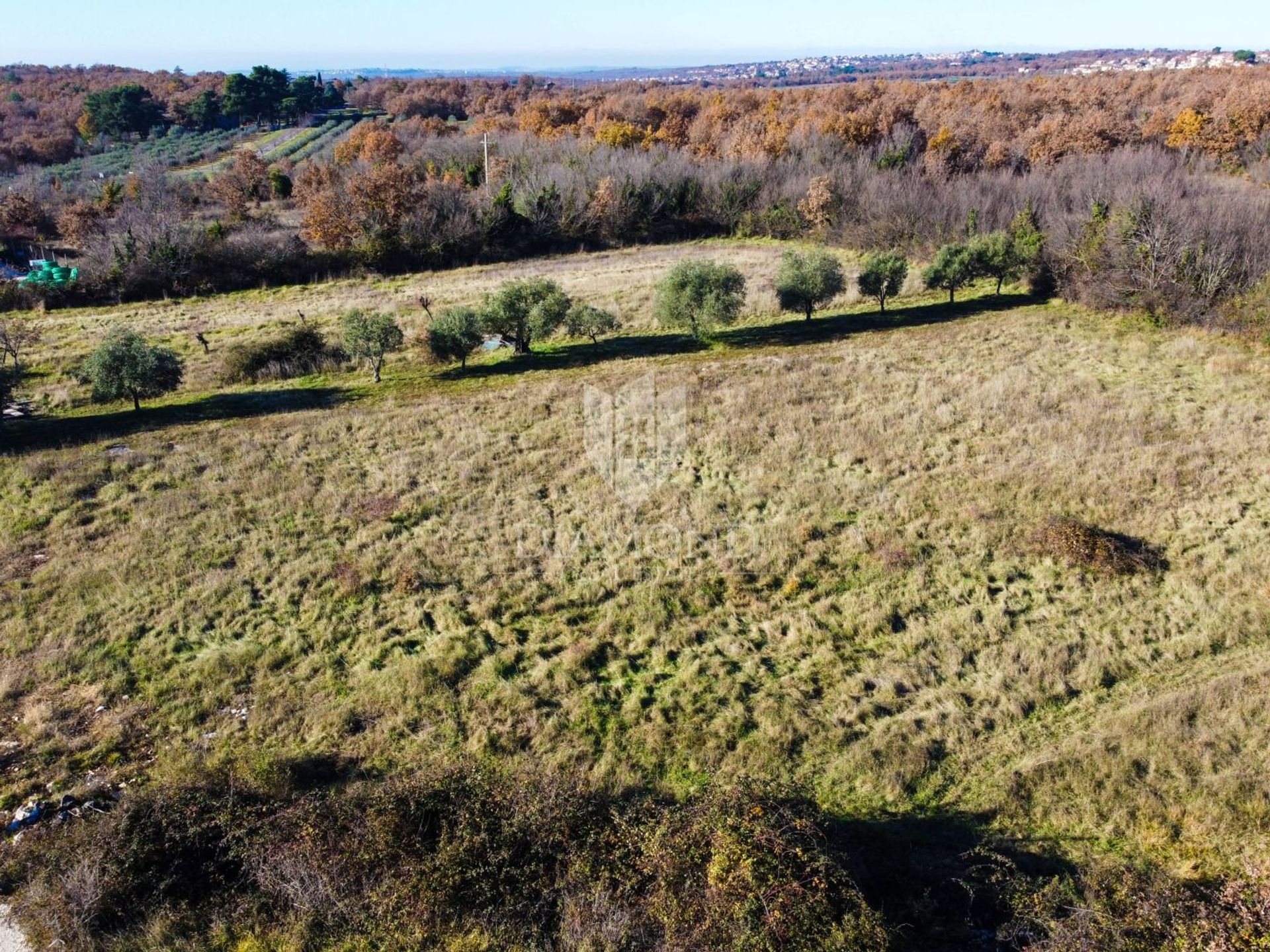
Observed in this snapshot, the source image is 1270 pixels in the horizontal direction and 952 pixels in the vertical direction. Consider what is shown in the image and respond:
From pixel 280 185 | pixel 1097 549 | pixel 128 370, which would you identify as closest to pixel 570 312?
pixel 128 370

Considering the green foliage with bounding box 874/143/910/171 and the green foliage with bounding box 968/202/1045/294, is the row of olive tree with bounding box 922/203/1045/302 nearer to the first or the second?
the green foliage with bounding box 968/202/1045/294

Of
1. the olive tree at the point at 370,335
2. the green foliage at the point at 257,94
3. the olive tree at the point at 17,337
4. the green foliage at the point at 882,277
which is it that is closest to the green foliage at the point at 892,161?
the green foliage at the point at 882,277

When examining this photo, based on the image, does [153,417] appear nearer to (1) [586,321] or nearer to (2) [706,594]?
(1) [586,321]

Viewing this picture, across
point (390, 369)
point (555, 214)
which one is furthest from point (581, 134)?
point (390, 369)

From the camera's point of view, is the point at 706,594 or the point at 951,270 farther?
the point at 951,270

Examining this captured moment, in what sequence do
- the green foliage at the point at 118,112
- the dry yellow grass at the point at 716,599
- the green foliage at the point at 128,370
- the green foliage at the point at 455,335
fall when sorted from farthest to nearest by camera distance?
the green foliage at the point at 118,112 → the green foliage at the point at 455,335 → the green foliage at the point at 128,370 → the dry yellow grass at the point at 716,599

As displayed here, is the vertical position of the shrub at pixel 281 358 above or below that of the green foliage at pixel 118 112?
below

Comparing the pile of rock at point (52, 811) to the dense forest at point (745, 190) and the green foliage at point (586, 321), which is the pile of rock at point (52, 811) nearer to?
the green foliage at point (586, 321)

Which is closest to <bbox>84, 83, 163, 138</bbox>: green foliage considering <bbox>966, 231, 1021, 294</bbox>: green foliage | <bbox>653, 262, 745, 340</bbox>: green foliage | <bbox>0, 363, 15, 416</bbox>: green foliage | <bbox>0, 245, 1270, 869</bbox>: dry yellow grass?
<bbox>0, 363, 15, 416</bbox>: green foliage
